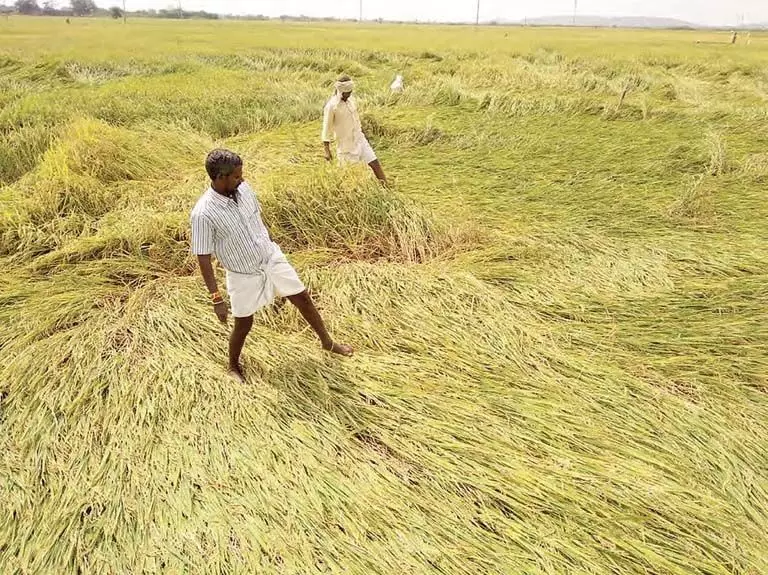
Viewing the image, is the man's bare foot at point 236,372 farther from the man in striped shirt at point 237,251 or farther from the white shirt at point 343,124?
the white shirt at point 343,124

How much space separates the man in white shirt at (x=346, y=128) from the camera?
15.3 feet

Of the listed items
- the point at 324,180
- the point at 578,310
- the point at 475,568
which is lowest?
the point at 475,568

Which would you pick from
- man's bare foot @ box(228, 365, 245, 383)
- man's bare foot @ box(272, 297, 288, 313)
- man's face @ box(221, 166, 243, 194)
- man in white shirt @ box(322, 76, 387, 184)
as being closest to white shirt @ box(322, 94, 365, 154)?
man in white shirt @ box(322, 76, 387, 184)

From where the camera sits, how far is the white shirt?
4695mm

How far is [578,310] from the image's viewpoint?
126 inches

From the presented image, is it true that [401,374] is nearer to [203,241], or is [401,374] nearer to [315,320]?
[315,320]

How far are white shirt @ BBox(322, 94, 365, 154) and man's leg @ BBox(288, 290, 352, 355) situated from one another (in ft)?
8.30

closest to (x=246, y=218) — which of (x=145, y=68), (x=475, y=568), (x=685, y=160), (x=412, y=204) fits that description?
(x=475, y=568)

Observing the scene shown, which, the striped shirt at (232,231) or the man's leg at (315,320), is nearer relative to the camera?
the striped shirt at (232,231)

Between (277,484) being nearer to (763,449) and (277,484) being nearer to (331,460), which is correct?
(331,460)

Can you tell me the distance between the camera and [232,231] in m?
2.33

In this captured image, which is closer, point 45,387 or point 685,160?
point 45,387

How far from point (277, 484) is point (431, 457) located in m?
0.64

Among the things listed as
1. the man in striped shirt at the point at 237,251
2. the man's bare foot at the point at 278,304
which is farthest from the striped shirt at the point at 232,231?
the man's bare foot at the point at 278,304
